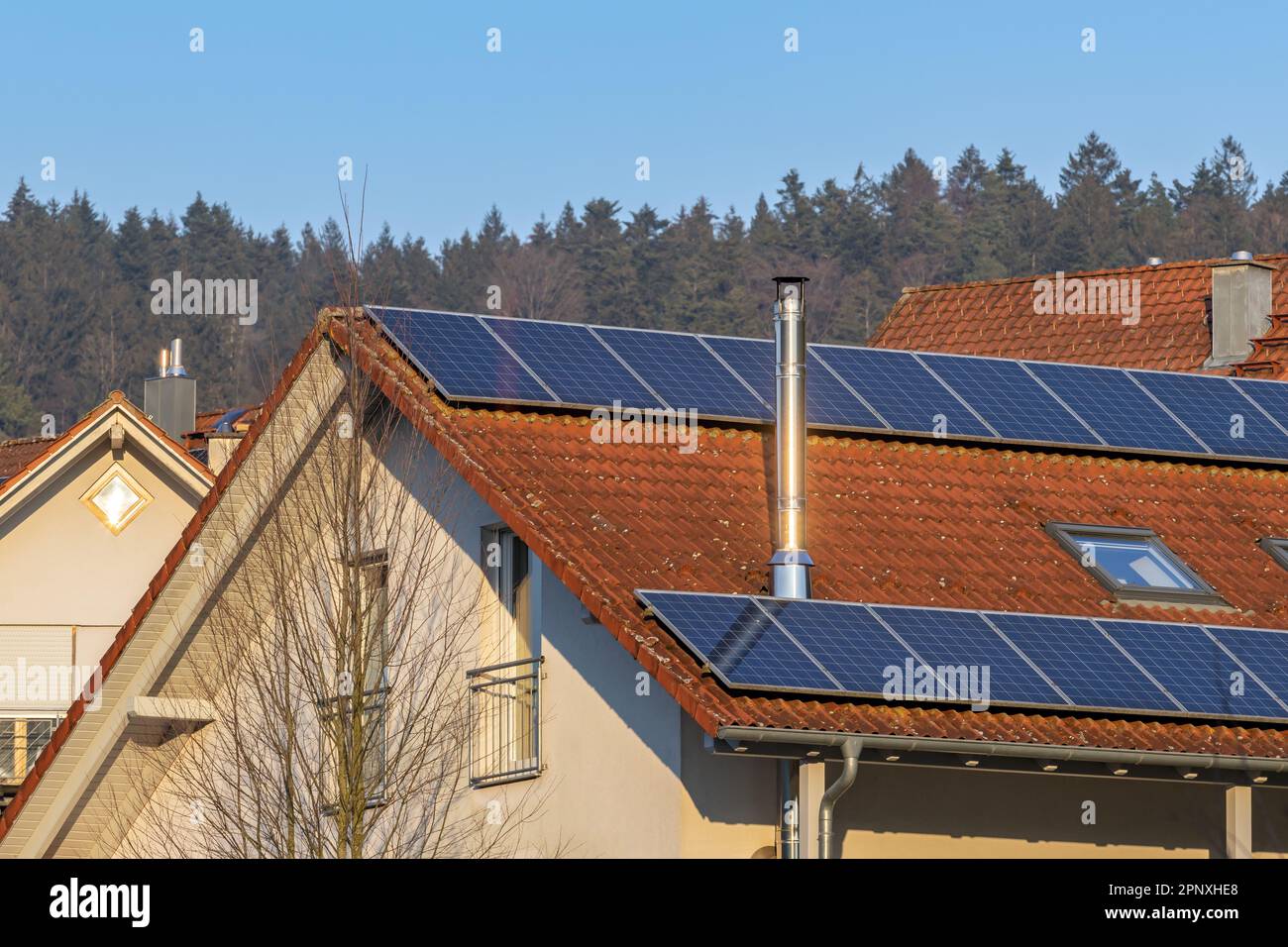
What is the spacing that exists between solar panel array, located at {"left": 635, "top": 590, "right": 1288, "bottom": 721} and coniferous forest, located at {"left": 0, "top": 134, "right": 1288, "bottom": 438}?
89.7m

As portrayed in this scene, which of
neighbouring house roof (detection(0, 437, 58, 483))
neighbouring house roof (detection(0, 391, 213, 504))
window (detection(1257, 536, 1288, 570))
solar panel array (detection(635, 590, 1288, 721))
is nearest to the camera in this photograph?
solar panel array (detection(635, 590, 1288, 721))

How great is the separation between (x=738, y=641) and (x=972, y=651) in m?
1.96

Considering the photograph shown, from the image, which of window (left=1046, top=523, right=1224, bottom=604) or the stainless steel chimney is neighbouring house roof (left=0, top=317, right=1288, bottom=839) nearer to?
window (left=1046, top=523, right=1224, bottom=604)

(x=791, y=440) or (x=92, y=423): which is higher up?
(x=92, y=423)

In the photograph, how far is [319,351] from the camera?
21.3 metres

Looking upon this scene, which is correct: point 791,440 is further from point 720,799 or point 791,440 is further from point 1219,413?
point 1219,413

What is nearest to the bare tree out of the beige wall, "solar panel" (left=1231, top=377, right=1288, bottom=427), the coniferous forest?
the coniferous forest

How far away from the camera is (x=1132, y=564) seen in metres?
20.8

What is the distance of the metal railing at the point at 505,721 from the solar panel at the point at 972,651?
300 centimetres

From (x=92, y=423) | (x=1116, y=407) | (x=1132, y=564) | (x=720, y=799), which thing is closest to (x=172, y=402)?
(x=92, y=423)

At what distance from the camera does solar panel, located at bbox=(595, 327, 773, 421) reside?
2097 centimetres

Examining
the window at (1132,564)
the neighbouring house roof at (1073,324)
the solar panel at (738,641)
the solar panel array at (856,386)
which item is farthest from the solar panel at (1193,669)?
the neighbouring house roof at (1073,324)
